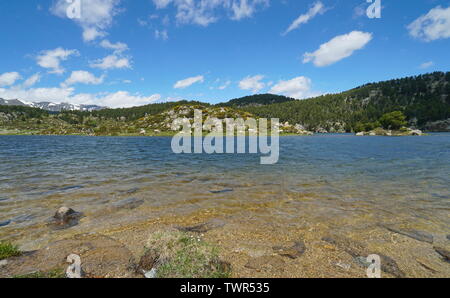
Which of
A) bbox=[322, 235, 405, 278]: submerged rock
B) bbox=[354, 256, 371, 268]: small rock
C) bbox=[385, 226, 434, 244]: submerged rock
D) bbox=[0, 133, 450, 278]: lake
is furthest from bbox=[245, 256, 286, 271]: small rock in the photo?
bbox=[385, 226, 434, 244]: submerged rock

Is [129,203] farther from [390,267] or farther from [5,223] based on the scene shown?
[390,267]

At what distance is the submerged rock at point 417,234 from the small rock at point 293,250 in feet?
18.5

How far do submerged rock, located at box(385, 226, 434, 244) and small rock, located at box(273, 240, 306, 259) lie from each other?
5.62m

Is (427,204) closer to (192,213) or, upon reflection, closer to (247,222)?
(247,222)

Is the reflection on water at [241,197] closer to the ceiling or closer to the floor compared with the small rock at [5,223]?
closer to the floor

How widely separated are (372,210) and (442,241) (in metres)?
4.27

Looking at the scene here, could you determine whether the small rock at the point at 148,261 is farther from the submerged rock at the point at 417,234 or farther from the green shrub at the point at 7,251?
the submerged rock at the point at 417,234

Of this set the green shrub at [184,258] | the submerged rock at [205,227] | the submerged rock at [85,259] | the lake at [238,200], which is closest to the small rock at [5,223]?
the lake at [238,200]

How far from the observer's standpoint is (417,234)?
11047mm

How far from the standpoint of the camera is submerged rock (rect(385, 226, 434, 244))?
10.5 m

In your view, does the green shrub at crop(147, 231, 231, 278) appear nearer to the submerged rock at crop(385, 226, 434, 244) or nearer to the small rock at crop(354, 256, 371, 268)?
the small rock at crop(354, 256, 371, 268)

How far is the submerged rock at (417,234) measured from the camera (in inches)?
413

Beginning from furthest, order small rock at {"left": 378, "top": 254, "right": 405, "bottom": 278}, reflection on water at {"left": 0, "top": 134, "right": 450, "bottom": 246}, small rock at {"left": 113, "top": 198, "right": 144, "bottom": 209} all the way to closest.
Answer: small rock at {"left": 113, "top": 198, "right": 144, "bottom": 209}
reflection on water at {"left": 0, "top": 134, "right": 450, "bottom": 246}
small rock at {"left": 378, "top": 254, "right": 405, "bottom": 278}
